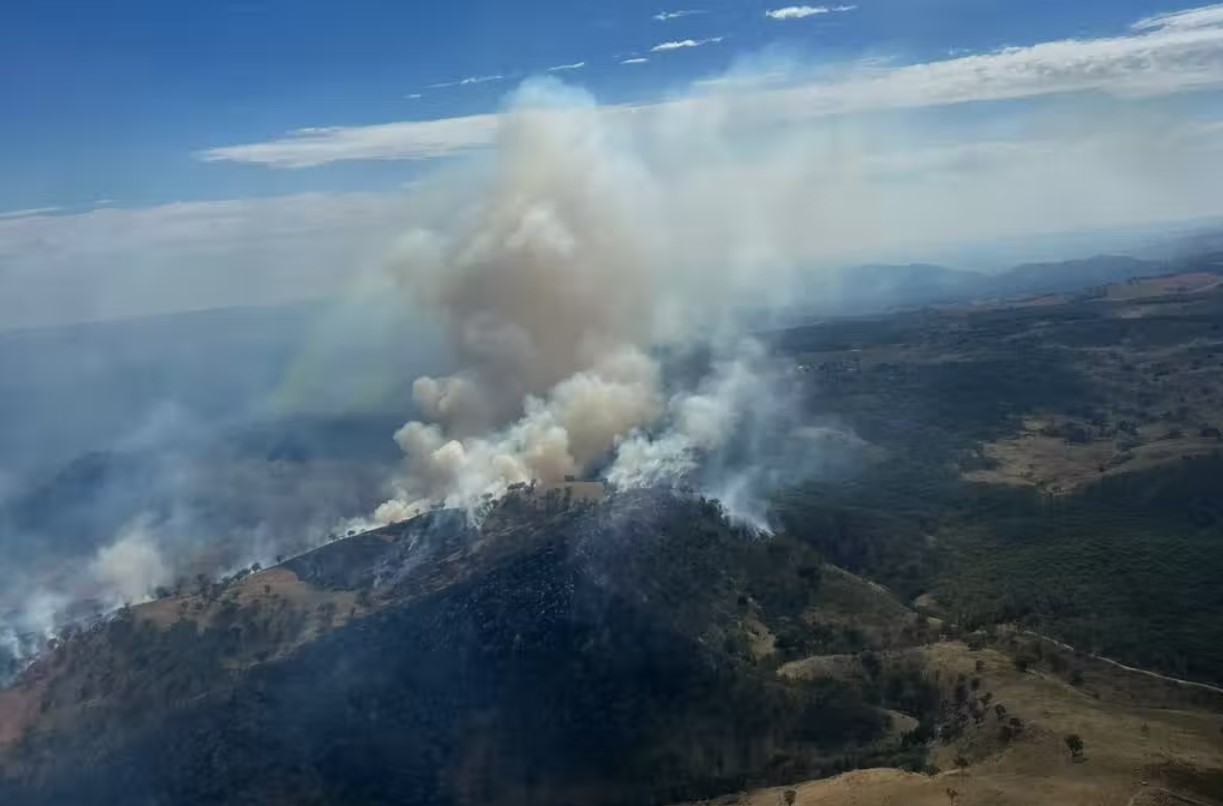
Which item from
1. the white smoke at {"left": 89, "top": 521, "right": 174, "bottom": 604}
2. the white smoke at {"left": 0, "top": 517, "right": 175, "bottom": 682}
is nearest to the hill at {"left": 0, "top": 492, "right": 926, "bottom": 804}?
the white smoke at {"left": 0, "top": 517, "right": 175, "bottom": 682}

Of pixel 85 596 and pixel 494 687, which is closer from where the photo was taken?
pixel 494 687

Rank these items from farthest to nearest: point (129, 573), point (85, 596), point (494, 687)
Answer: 1. point (129, 573)
2. point (85, 596)
3. point (494, 687)

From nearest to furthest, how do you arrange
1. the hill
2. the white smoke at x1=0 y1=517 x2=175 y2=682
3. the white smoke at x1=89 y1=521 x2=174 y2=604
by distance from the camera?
the hill
the white smoke at x1=0 y1=517 x2=175 y2=682
the white smoke at x1=89 y1=521 x2=174 y2=604

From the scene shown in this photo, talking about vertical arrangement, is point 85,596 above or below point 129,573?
above

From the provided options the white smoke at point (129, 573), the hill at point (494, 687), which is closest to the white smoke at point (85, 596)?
the white smoke at point (129, 573)

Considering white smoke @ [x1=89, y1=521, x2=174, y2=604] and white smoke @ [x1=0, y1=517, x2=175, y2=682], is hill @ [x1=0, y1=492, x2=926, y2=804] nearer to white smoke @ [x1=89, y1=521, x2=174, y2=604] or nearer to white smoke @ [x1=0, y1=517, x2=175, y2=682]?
white smoke @ [x1=0, y1=517, x2=175, y2=682]

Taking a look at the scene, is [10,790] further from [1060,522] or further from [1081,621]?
[1060,522]

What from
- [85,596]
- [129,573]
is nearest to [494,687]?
[85,596]

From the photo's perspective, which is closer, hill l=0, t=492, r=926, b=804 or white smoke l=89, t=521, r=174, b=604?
hill l=0, t=492, r=926, b=804

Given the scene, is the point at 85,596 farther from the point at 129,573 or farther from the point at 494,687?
the point at 494,687

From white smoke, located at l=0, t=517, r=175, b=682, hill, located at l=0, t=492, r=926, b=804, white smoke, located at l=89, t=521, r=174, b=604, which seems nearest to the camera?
hill, located at l=0, t=492, r=926, b=804

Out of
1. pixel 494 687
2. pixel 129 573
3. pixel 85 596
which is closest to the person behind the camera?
pixel 494 687

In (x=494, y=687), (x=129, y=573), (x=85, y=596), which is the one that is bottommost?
(x=129, y=573)
